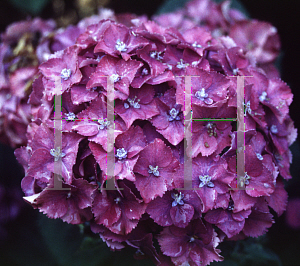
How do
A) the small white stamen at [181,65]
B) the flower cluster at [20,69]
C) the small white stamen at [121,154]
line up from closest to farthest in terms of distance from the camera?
the small white stamen at [121,154]
the small white stamen at [181,65]
the flower cluster at [20,69]

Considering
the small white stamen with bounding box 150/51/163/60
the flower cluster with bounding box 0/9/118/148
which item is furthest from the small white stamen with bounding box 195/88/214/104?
the flower cluster with bounding box 0/9/118/148

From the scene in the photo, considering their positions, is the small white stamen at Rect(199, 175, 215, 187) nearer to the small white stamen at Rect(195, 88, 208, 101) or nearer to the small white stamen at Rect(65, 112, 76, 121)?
the small white stamen at Rect(195, 88, 208, 101)

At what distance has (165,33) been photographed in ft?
2.59

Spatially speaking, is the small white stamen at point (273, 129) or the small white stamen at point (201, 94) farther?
the small white stamen at point (273, 129)

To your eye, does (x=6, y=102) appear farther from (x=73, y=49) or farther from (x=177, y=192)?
(x=177, y=192)

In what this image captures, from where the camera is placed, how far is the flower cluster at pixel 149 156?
0.63 m

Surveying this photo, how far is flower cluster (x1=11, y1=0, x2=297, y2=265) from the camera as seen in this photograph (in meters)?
0.63

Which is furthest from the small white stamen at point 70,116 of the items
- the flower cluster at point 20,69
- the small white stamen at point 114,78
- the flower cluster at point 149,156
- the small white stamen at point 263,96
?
the small white stamen at point 263,96

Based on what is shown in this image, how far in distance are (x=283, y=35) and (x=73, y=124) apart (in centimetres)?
131

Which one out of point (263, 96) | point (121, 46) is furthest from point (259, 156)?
point (121, 46)

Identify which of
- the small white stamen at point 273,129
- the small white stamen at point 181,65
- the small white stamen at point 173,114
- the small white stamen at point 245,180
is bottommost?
the small white stamen at point 245,180

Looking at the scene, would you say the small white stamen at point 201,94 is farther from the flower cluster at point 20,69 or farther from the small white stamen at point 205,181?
the flower cluster at point 20,69

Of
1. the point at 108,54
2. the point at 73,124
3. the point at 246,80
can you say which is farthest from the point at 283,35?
the point at 73,124

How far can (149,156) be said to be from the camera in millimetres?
624
